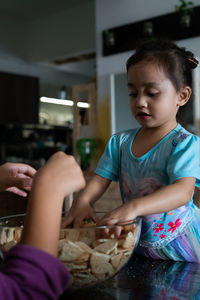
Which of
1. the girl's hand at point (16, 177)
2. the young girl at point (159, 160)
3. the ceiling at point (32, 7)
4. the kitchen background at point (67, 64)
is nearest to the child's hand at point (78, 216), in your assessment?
the young girl at point (159, 160)

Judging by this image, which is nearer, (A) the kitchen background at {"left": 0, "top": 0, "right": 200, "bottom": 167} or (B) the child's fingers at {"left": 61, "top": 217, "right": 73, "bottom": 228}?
(B) the child's fingers at {"left": 61, "top": 217, "right": 73, "bottom": 228}

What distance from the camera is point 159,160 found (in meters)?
0.93

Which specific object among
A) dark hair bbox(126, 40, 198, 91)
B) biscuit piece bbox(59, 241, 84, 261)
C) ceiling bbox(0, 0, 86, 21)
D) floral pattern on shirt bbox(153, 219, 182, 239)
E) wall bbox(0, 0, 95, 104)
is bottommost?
floral pattern on shirt bbox(153, 219, 182, 239)

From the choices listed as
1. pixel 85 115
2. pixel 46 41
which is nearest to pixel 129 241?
pixel 85 115

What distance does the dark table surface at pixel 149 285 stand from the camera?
59 cm

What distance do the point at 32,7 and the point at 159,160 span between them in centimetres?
502

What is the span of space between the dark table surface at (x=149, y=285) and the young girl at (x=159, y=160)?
0.11 metres

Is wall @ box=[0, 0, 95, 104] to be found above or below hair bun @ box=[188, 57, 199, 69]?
above

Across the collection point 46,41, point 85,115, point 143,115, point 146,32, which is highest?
point 46,41

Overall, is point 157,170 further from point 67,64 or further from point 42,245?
Result: point 67,64

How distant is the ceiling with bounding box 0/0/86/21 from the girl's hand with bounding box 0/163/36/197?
476 centimetres

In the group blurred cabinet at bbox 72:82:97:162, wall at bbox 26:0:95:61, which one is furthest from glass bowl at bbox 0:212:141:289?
wall at bbox 26:0:95:61

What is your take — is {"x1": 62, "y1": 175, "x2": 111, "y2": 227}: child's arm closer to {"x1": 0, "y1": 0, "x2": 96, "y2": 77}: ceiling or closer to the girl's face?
the girl's face

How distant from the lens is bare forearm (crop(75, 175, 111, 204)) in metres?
0.94
